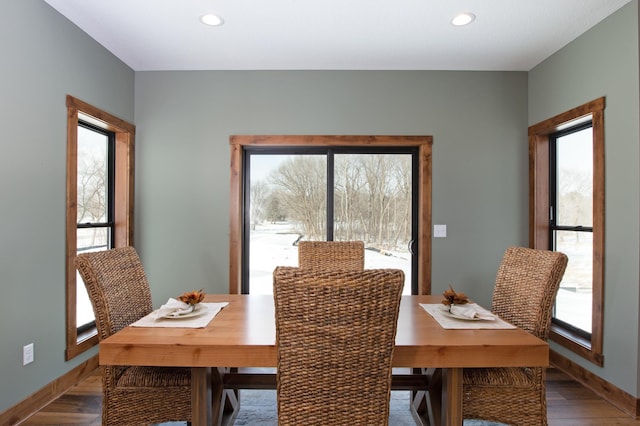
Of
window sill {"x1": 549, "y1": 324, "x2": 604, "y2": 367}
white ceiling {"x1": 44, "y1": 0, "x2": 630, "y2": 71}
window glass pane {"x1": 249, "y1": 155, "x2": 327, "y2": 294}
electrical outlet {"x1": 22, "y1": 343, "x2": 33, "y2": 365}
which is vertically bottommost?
window sill {"x1": 549, "y1": 324, "x2": 604, "y2": 367}

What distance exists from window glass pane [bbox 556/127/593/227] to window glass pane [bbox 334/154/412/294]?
1306 millimetres

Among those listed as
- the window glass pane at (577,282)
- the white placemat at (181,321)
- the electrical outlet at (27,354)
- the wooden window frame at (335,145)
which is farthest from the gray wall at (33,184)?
the window glass pane at (577,282)

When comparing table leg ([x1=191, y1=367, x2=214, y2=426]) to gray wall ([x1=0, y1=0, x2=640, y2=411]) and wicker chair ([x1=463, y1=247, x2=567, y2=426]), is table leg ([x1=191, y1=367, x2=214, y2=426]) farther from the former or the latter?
gray wall ([x1=0, y1=0, x2=640, y2=411])

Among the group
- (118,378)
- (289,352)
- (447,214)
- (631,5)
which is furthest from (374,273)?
(631,5)

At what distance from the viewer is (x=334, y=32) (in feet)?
8.32

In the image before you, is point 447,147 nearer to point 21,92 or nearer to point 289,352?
point 289,352

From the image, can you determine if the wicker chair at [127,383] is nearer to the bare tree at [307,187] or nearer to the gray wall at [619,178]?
the bare tree at [307,187]

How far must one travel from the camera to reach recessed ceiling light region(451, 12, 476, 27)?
7.58 feet

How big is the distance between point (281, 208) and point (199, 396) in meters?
2.09

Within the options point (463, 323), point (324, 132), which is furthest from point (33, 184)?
point (463, 323)

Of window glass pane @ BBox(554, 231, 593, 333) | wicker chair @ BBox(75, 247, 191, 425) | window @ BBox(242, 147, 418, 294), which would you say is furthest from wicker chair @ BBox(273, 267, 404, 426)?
window glass pane @ BBox(554, 231, 593, 333)

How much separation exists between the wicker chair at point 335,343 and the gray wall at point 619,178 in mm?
1997

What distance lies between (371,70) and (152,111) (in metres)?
2.14

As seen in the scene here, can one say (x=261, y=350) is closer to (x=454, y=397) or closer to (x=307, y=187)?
(x=454, y=397)
